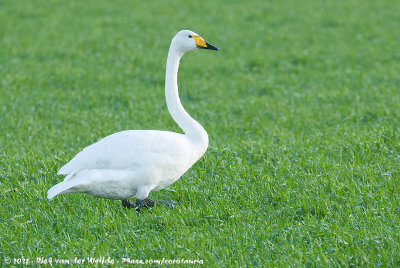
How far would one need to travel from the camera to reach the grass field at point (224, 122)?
16.4 feet

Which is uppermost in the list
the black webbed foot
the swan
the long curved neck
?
the long curved neck

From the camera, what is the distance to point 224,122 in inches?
383

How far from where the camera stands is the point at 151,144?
5480 millimetres

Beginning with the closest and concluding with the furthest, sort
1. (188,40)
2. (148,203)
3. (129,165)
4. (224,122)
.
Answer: (129,165)
(148,203)
(188,40)
(224,122)

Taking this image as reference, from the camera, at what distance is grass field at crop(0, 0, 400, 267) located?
16.4 feet

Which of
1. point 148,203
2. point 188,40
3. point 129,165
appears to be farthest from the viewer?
point 188,40

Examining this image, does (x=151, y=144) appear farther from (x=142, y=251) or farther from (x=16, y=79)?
(x=16, y=79)

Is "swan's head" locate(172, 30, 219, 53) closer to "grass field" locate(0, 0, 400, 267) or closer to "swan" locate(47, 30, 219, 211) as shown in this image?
"swan" locate(47, 30, 219, 211)

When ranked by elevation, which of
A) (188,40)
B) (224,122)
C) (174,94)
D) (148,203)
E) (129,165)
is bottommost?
(224,122)

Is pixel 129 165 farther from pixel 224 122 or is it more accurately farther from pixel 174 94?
pixel 224 122

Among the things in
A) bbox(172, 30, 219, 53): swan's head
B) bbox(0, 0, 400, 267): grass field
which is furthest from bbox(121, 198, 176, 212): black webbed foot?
bbox(172, 30, 219, 53): swan's head

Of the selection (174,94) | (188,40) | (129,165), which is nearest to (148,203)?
(129,165)

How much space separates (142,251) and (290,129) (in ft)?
16.1

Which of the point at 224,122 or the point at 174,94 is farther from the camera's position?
the point at 224,122
